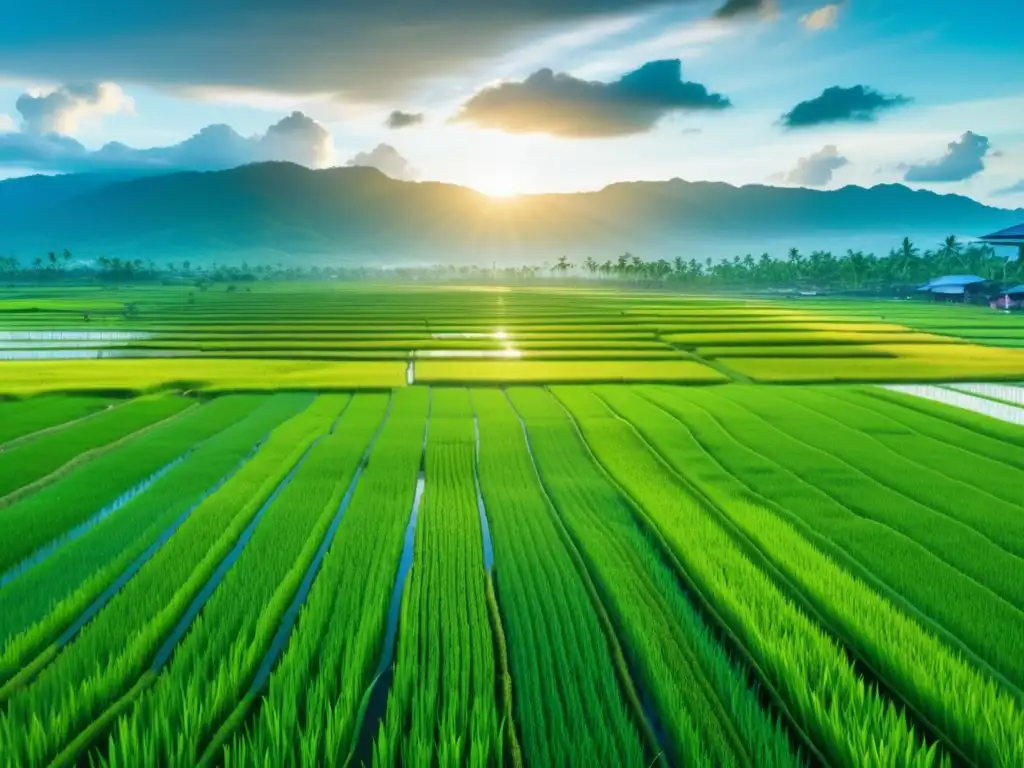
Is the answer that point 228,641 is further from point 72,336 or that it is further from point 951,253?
point 951,253

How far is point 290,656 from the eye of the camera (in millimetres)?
5957

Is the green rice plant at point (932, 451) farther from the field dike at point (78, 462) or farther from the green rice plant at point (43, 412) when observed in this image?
the green rice plant at point (43, 412)

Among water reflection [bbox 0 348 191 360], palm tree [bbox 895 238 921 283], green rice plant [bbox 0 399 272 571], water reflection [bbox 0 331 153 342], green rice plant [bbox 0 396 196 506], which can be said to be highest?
palm tree [bbox 895 238 921 283]

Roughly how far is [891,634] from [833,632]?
17.7 inches

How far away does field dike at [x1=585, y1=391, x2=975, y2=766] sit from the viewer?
5.16 m

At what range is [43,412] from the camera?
53.2ft

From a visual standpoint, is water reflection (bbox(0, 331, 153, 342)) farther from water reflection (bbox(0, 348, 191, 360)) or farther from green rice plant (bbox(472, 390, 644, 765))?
green rice plant (bbox(472, 390, 644, 765))


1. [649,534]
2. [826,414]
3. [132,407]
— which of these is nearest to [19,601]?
[649,534]

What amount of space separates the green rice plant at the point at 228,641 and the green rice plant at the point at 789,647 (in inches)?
157

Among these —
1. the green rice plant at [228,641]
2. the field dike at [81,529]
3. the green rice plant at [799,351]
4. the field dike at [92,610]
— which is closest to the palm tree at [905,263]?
the green rice plant at [799,351]

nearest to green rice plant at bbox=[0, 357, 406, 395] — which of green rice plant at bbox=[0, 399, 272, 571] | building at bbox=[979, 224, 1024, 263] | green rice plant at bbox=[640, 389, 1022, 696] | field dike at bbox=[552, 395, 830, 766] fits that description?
green rice plant at bbox=[0, 399, 272, 571]

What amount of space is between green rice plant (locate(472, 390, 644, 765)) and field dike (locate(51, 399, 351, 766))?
2759mm

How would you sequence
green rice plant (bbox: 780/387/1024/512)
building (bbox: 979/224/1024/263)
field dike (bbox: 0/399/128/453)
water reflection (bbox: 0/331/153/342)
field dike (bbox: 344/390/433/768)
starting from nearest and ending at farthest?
field dike (bbox: 344/390/433/768)
green rice plant (bbox: 780/387/1024/512)
field dike (bbox: 0/399/128/453)
water reflection (bbox: 0/331/153/342)
building (bbox: 979/224/1024/263)

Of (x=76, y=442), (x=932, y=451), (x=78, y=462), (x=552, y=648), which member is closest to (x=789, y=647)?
(x=552, y=648)
